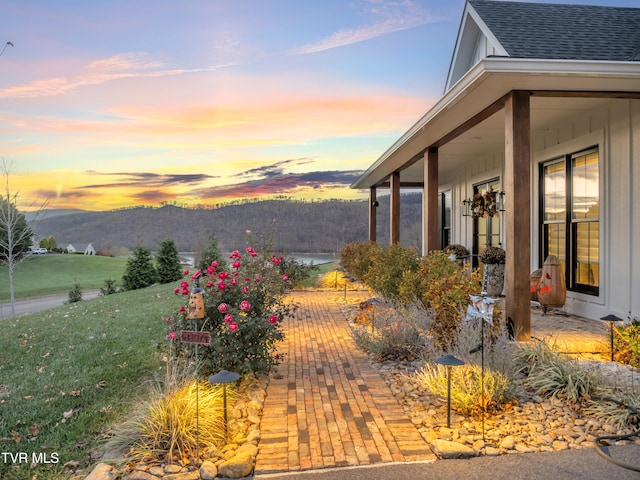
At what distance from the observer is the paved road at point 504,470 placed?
259 centimetres

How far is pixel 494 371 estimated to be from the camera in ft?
12.1

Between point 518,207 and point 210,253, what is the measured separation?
1218 centimetres

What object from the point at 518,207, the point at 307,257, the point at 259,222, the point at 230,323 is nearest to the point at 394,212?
the point at 307,257

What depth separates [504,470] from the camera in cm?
267

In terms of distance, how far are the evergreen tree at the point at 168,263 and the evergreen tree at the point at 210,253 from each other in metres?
3.85

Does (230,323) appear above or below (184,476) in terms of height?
above

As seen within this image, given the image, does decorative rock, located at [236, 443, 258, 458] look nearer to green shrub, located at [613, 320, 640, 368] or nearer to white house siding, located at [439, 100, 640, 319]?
green shrub, located at [613, 320, 640, 368]

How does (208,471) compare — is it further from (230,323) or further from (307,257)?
(307,257)

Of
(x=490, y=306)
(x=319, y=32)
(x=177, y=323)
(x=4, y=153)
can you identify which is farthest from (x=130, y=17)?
(x=4, y=153)

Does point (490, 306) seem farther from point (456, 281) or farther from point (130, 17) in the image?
point (130, 17)

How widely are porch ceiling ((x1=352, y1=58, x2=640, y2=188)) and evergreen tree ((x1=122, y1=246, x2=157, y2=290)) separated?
516 inches

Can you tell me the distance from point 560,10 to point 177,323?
30.1ft

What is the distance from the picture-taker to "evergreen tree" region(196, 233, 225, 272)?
1468 centimetres

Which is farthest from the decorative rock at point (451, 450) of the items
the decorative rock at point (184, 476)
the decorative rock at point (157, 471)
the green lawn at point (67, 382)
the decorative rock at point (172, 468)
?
the green lawn at point (67, 382)
